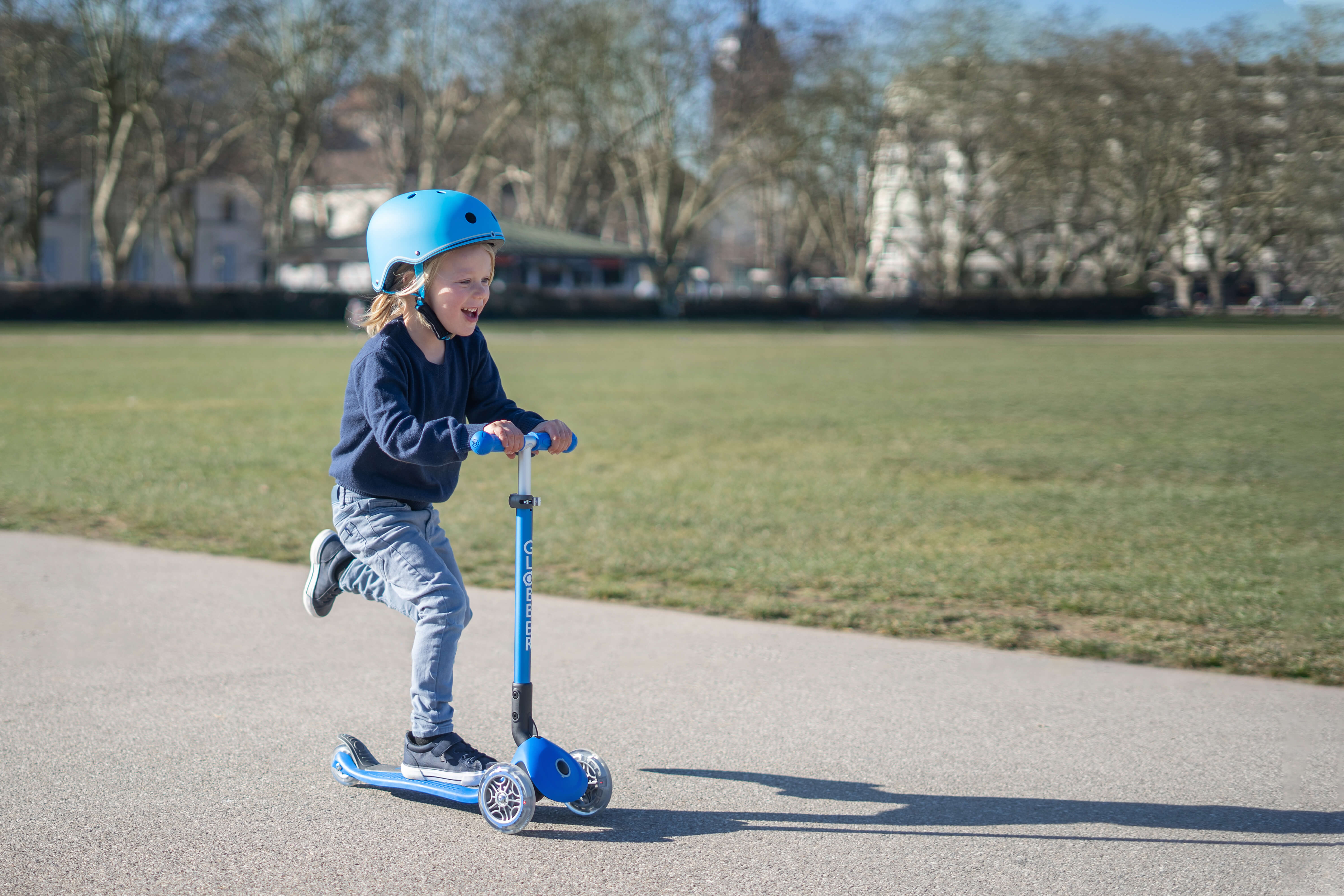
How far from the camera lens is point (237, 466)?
1028 centimetres

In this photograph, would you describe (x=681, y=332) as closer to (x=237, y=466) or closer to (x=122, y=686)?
(x=237, y=466)

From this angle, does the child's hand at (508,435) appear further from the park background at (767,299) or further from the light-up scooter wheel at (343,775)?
the park background at (767,299)

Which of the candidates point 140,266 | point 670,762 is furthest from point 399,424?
point 140,266

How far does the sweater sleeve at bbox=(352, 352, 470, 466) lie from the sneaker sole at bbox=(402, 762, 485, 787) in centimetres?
84

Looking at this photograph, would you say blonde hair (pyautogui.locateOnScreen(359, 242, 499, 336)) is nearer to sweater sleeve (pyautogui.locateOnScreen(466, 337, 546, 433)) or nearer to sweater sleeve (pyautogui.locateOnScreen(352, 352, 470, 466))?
sweater sleeve (pyautogui.locateOnScreen(352, 352, 470, 466))

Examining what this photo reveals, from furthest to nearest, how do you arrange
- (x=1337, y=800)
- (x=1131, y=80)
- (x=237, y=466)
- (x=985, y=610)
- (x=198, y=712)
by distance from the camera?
1. (x=1131, y=80)
2. (x=237, y=466)
3. (x=985, y=610)
4. (x=198, y=712)
5. (x=1337, y=800)

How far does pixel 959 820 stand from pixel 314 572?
1.98m

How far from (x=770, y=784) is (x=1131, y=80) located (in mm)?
52830

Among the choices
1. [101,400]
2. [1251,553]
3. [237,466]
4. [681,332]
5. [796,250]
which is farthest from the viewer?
[796,250]

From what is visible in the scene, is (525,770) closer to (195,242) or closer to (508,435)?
(508,435)

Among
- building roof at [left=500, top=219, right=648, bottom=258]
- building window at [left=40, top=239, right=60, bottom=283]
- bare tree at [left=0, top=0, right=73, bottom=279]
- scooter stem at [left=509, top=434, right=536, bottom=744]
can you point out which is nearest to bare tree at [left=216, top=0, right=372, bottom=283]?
bare tree at [left=0, top=0, right=73, bottom=279]

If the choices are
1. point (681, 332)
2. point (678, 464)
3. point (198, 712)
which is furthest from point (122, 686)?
point (681, 332)

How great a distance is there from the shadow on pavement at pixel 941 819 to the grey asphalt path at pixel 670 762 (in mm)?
11

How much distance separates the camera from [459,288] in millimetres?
3293
